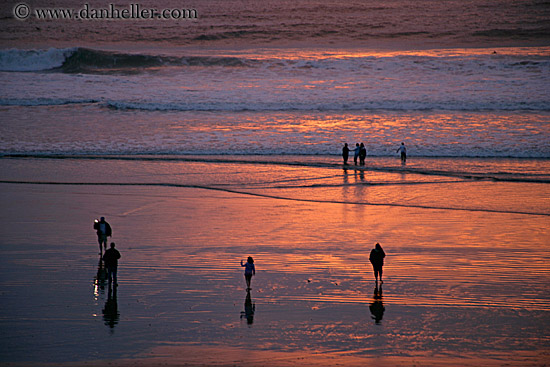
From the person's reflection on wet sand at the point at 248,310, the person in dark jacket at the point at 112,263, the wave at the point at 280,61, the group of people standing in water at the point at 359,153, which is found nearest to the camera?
the person's reflection on wet sand at the point at 248,310

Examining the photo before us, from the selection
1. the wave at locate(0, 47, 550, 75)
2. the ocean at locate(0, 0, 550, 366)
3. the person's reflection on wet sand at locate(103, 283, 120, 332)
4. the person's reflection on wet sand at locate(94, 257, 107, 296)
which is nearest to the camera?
the ocean at locate(0, 0, 550, 366)

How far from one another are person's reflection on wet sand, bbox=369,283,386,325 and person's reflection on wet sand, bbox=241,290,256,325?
1910 millimetres

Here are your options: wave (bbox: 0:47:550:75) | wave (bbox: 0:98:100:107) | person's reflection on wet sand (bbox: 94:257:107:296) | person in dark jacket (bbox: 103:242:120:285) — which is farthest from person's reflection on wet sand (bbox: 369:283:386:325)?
wave (bbox: 0:47:550:75)

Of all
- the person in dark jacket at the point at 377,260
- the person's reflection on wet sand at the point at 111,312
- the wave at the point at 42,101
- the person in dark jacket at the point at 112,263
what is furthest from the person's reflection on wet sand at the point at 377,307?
the wave at the point at 42,101

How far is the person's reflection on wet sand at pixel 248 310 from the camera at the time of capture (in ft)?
30.9

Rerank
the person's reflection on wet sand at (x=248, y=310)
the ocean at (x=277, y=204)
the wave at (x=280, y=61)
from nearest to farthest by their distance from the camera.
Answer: the ocean at (x=277, y=204), the person's reflection on wet sand at (x=248, y=310), the wave at (x=280, y=61)

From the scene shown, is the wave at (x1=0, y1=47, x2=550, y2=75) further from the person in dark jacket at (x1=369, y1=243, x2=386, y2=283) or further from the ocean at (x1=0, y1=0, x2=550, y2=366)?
the person in dark jacket at (x1=369, y1=243, x2=386, y2=283)

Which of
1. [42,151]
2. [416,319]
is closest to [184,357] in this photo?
[416,319]

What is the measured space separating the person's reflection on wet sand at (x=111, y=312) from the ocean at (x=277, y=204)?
41 millimetres

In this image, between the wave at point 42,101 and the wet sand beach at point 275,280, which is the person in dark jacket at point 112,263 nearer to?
the wet sand beach at point 275,280

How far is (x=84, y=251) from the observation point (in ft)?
42.5

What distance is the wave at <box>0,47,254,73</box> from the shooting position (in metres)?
55.4

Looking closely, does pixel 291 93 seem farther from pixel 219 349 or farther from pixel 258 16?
pixel 219 349

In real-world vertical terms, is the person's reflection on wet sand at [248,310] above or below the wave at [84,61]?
below
